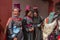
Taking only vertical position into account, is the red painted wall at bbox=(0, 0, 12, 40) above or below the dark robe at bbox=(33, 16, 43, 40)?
above

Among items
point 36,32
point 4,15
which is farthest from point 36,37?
point 4,15

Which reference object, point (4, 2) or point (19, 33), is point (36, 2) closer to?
point (4, 2)

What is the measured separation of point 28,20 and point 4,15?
56 cm

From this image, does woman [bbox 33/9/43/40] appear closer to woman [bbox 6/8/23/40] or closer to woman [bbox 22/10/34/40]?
woman [bbox 22/10/34/40]

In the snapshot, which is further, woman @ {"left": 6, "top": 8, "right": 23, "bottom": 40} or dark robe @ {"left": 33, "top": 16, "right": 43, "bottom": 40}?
dark robe @ {"left": 33, "top": 16, "right": 43, "bottom": 40}

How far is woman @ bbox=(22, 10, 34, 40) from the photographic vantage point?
4047 mm

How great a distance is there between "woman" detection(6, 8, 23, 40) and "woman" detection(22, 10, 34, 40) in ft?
0.32

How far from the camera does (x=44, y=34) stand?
418 centimetres

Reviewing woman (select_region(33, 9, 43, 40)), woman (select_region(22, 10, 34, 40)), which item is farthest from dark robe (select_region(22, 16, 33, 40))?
woman (select_region(33, 9, 43, 40))

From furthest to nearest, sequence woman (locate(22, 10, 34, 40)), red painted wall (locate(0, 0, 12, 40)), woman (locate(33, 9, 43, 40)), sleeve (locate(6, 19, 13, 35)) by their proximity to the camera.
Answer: red painted wall (locate(0, 0, 12, 40)) < woman (locate(33, 9, 43, 40)) < woman (locate(22, 10, 34, 40)) < sleeve (locate(6, 19, 13, 35))

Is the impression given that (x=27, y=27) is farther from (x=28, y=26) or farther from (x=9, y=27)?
(x=9, y=27)

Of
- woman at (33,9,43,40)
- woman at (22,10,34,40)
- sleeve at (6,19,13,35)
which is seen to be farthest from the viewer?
woman at (33,9,43,40)

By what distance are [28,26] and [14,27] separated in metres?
0.21

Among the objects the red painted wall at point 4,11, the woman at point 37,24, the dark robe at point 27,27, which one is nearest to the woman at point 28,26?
the dark robe at point 27,27
